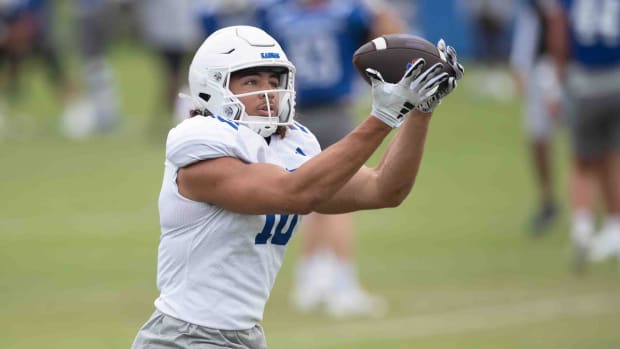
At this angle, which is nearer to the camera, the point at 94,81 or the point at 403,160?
the point at 403,160

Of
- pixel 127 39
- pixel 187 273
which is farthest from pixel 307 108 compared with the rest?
pixel 127 39

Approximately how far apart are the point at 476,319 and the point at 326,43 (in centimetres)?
219

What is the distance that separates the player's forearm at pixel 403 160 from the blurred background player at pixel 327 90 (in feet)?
14.7

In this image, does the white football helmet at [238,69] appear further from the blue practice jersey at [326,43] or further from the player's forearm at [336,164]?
the blue practice jersey at [326,43]

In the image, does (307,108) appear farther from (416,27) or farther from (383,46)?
(416,27)

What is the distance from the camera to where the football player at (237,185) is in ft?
14.2

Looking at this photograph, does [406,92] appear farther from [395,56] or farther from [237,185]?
[237,185]

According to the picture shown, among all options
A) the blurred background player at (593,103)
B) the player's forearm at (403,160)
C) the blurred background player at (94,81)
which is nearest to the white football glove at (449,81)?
the player's forearm at (403,160)

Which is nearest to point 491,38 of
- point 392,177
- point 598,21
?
point 598,21

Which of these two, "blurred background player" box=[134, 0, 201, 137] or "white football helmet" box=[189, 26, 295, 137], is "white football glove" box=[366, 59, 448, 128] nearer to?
"white football helmet" box=[189, 26, 295, 137]

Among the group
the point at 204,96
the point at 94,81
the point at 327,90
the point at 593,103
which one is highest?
the point at 94,81

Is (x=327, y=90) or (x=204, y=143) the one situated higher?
(x=327, y=90)

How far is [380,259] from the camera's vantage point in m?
10.9

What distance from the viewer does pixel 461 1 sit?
74.7 ft
